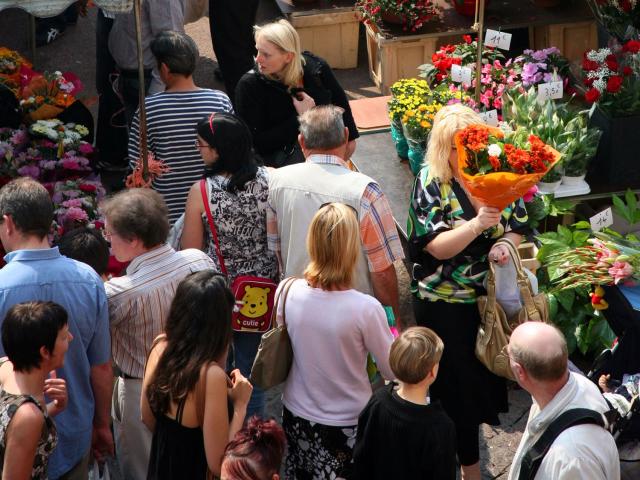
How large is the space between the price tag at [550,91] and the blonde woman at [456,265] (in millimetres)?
1812

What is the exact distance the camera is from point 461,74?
20.0ft

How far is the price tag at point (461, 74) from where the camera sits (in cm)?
604

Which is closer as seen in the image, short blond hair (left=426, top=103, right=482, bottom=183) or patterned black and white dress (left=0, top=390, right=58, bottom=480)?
patterned black and white dress (left=0, top=390, right=58, bottom=480)

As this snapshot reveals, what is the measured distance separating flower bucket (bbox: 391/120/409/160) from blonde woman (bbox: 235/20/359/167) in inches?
38.4

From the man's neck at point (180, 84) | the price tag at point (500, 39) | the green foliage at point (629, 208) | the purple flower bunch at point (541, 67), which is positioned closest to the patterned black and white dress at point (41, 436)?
the man's neck at point (180, 84)

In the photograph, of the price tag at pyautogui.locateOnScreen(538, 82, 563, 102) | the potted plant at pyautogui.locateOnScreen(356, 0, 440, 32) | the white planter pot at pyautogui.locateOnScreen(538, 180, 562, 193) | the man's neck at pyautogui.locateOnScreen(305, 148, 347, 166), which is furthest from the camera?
the potted plant at pyautogui.locateOnScreen(356, 0, 440, 32)

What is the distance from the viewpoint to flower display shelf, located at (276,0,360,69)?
8.35 metres

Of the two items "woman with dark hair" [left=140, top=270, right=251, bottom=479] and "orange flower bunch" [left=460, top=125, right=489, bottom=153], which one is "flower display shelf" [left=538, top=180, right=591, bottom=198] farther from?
"woman with dark hair" [left=140, top=270, right=251, bottom=479]

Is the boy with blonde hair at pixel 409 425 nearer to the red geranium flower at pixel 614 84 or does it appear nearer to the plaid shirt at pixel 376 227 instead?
the plaid shirt at pixel 376 227

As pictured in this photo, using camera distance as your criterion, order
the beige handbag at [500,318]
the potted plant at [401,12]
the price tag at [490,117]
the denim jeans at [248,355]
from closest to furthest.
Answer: the beige handbag at [500,318]
the denim jeans at [248,355]
the price tag at [490,117]
the potted plant at [401,12]

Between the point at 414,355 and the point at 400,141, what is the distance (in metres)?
3.05

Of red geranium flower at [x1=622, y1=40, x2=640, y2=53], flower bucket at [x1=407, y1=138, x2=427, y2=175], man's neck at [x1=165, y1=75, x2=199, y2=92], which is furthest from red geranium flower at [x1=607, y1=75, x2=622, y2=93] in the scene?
man's neck at [x1=165, y1=75, x2=199, y2=92]

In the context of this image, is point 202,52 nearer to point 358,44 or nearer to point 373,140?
point 358,44

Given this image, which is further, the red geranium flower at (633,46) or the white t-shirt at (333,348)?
the red geranium flower at (633,46)
